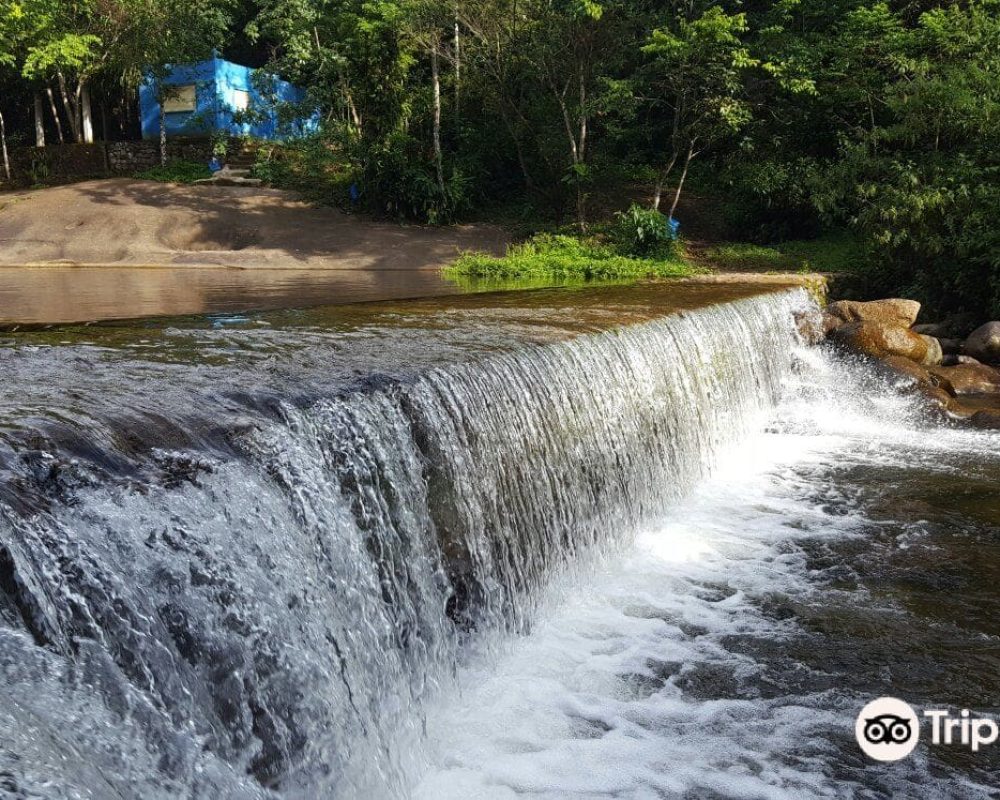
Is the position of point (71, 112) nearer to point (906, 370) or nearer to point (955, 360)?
point (906, 370)

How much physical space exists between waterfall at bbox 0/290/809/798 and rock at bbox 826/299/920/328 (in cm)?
673

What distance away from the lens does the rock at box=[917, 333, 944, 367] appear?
1118 centimetres

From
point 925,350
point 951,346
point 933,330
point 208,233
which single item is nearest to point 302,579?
point 925,350

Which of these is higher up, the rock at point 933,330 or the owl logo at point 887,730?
the rock at point 933,330

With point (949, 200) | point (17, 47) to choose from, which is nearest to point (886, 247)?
point (949, 200)

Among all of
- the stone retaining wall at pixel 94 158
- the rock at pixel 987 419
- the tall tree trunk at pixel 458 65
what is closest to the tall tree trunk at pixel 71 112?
the stone retaining wall at pixel 94 158

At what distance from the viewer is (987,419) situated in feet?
30.7

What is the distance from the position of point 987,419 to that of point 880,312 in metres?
2.68

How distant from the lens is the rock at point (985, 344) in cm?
1130

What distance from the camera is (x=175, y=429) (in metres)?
3.59

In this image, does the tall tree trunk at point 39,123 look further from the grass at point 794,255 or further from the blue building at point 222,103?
the grass at point 794,255

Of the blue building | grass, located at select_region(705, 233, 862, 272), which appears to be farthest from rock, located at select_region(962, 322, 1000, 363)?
the blue building

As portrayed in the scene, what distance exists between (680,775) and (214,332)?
4571 mm

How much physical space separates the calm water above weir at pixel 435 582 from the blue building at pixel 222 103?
20459 millimetres
